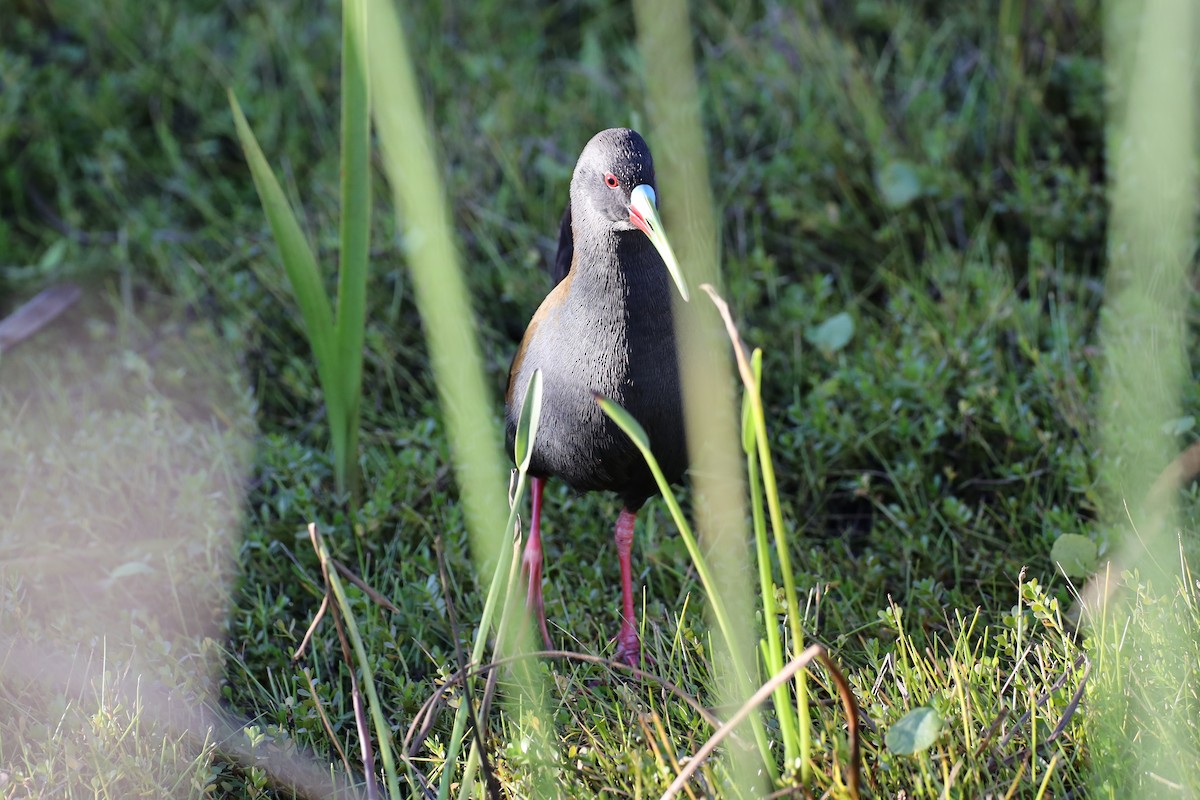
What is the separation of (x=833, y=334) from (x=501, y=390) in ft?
2.96

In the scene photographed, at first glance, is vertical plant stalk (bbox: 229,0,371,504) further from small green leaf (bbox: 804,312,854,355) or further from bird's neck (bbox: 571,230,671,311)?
small green leaf (bbox: 804,312,854,355)

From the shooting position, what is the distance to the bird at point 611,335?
2.22 m

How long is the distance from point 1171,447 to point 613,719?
1.38 metres

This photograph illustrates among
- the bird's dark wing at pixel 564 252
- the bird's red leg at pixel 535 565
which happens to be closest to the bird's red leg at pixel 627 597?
the bird's red leg at pixel 535 565

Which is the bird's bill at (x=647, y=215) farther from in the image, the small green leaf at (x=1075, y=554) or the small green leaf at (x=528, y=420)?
the small green leaf at (x=1075, y=554)

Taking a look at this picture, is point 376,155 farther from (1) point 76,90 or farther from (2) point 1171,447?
(2) point 1171,447

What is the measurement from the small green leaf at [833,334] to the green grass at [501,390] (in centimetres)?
2

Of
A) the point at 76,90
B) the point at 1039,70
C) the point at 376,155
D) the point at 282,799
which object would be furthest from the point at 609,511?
the point at 76,90

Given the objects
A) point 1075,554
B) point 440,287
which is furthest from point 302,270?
point 1075,554

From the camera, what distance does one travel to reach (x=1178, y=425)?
2.71 m

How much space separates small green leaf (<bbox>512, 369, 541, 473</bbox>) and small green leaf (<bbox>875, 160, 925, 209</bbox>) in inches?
80.2

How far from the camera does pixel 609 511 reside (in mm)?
2959

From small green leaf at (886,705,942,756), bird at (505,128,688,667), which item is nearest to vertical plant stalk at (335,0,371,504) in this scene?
bird at (505,128,688,667)

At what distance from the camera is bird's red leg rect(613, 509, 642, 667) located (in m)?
2.55
